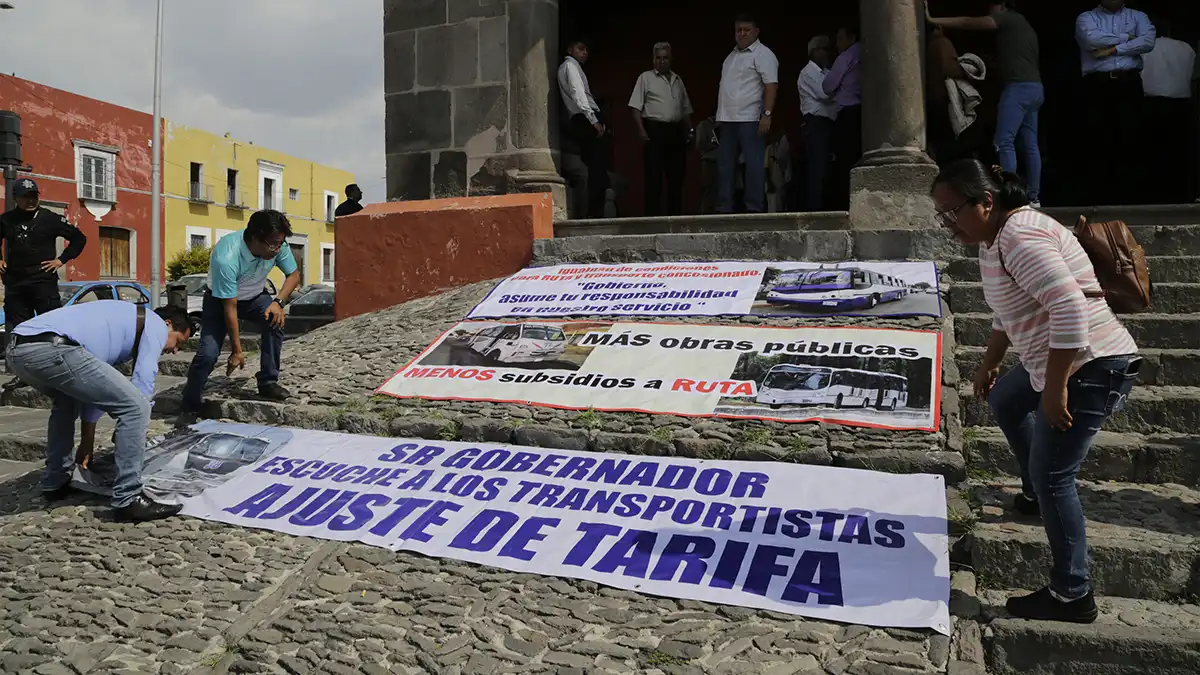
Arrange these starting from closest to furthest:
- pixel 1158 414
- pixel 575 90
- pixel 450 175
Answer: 1. pixel 1158 414
2. pixel 575 90
3. pixel 450 175

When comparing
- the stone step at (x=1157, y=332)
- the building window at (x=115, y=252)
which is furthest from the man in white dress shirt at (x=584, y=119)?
the building window at (x=115, y=252)

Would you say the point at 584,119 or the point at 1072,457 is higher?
the point at 584,119

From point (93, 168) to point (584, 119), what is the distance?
28.2 m

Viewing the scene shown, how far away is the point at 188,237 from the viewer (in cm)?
3544

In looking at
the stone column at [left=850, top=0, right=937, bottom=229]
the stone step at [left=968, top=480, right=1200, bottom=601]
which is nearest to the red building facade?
the stone column at [left=850, top=0, right=937, bottom=229]

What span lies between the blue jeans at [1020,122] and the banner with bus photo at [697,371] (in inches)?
106

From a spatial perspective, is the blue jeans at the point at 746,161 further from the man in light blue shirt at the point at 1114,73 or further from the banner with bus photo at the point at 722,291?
the man in light blue shirt at the point at 1114,73

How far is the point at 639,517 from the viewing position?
11.9 ft

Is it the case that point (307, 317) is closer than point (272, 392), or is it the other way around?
point (272, 392)

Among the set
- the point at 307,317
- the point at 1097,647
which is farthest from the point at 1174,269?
the point at 307,317

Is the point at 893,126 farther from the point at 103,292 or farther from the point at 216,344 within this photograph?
the point at 103,292

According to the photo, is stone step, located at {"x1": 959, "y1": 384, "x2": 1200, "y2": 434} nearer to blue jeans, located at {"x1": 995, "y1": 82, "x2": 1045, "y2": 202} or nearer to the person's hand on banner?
the person's hand on banner

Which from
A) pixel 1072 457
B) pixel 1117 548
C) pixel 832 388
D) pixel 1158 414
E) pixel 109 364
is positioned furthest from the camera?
pixel 832 388

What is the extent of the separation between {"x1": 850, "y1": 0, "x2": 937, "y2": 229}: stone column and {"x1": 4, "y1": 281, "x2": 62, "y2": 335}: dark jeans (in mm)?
6933
